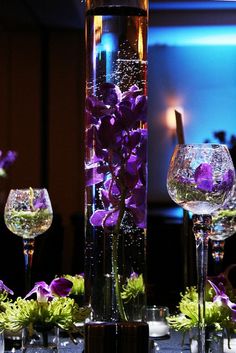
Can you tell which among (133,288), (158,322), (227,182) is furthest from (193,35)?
(133,288)

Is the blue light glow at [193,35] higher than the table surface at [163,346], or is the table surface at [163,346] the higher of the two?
the blue light glow at [193,35]

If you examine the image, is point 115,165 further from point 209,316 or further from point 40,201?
point 40,201

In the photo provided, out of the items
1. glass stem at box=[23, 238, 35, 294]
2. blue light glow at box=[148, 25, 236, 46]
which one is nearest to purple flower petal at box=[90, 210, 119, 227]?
glass stem at box=[23, 238, 35, 294]

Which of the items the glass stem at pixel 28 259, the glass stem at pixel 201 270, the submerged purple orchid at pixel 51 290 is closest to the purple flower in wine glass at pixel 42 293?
the submerged purple orchid at pixel 51 290

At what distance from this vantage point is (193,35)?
9.05m

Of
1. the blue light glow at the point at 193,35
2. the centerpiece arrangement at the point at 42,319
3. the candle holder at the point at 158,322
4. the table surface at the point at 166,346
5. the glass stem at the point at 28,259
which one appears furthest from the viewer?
the blue light glow at the point at 193,35

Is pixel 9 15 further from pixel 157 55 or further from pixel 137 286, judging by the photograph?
pixel 137 286

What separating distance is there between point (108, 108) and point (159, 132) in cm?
833

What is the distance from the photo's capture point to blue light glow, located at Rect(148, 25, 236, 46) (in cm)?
876

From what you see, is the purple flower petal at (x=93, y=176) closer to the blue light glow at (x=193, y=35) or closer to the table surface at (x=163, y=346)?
the table surface at (x=163, y=346)

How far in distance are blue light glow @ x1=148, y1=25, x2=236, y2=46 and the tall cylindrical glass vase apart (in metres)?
7.74

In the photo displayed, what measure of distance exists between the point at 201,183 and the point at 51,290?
32 centimetres

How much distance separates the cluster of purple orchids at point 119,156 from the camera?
107cm

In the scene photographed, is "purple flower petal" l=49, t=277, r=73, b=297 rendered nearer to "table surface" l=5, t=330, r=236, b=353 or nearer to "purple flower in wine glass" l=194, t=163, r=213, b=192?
"table surface" l=5, t=330, r=236, b=353
